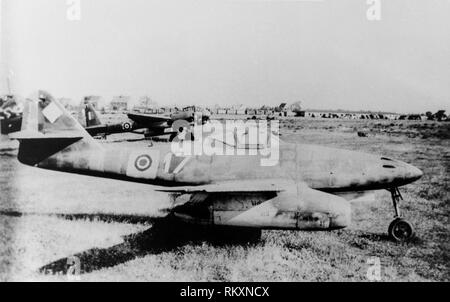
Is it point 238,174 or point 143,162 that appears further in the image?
point 143,162

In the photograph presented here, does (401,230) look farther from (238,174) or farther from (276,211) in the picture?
(238,174)

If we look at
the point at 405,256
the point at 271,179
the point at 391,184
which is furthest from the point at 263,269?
the point at 391,184

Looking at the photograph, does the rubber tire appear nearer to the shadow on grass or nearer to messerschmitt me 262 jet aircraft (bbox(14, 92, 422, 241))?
messerschmitt me 262 jet aircraft (bbox(14, 92, 422, 241))

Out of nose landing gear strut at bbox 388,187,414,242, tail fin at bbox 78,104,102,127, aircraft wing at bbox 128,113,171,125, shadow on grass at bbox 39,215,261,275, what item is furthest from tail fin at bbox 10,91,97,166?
aircraft wing at bbox 128,113,171,125

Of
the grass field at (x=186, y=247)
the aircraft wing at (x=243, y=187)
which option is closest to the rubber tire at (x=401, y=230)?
the grass field at (x=186, y=247)

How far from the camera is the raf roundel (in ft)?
24.1

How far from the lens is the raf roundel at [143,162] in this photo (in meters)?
7.36

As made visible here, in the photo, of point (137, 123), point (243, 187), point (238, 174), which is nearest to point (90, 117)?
point (137, 123)

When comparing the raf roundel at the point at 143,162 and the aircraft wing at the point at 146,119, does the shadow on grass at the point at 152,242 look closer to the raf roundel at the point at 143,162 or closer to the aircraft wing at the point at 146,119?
the raf roundel at the point at 143,162

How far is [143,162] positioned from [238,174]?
1.99 metres

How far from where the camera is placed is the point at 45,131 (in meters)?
8.04

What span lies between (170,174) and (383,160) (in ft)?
13.6

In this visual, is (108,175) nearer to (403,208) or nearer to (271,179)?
(271,179)

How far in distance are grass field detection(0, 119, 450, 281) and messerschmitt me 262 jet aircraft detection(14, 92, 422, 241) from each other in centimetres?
59
